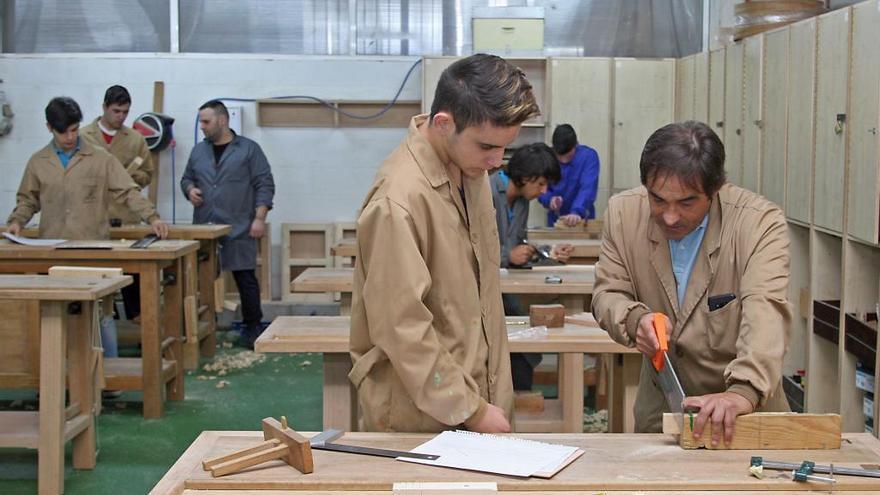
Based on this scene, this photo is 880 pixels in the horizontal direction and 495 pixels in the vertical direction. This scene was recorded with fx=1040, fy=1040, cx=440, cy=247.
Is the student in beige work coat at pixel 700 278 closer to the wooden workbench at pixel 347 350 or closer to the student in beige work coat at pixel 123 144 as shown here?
the wooden workbench at pixel 347 350

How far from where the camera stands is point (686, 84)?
8.18m

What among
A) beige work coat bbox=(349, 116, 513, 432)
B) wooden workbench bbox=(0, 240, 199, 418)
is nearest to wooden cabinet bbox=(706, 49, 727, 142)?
wooden workbench bbox=(0, 240, 199, 418)

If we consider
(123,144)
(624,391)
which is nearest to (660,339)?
(624,391)

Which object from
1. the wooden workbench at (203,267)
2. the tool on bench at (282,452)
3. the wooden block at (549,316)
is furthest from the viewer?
the wooden workbench at (203,267)

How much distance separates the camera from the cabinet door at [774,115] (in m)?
5.59

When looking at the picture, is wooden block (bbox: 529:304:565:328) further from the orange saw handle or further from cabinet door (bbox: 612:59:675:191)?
cabinet door (bbox: 612:59:675:191)

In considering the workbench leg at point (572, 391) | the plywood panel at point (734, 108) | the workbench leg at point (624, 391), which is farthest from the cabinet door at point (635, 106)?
the workbench leg at point (572, 391)

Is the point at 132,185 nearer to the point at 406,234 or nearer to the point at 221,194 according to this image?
the point at 221,194

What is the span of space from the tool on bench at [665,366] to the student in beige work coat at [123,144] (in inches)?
227

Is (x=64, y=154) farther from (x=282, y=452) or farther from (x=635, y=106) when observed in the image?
(x=282, y=452)

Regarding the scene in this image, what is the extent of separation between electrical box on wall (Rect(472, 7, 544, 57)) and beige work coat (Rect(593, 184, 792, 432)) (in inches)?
229

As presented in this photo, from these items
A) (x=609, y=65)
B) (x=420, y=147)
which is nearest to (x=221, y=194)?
(x=609, y=65)

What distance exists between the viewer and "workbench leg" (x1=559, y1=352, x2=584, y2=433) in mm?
4000

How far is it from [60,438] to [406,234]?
2.74 metres
